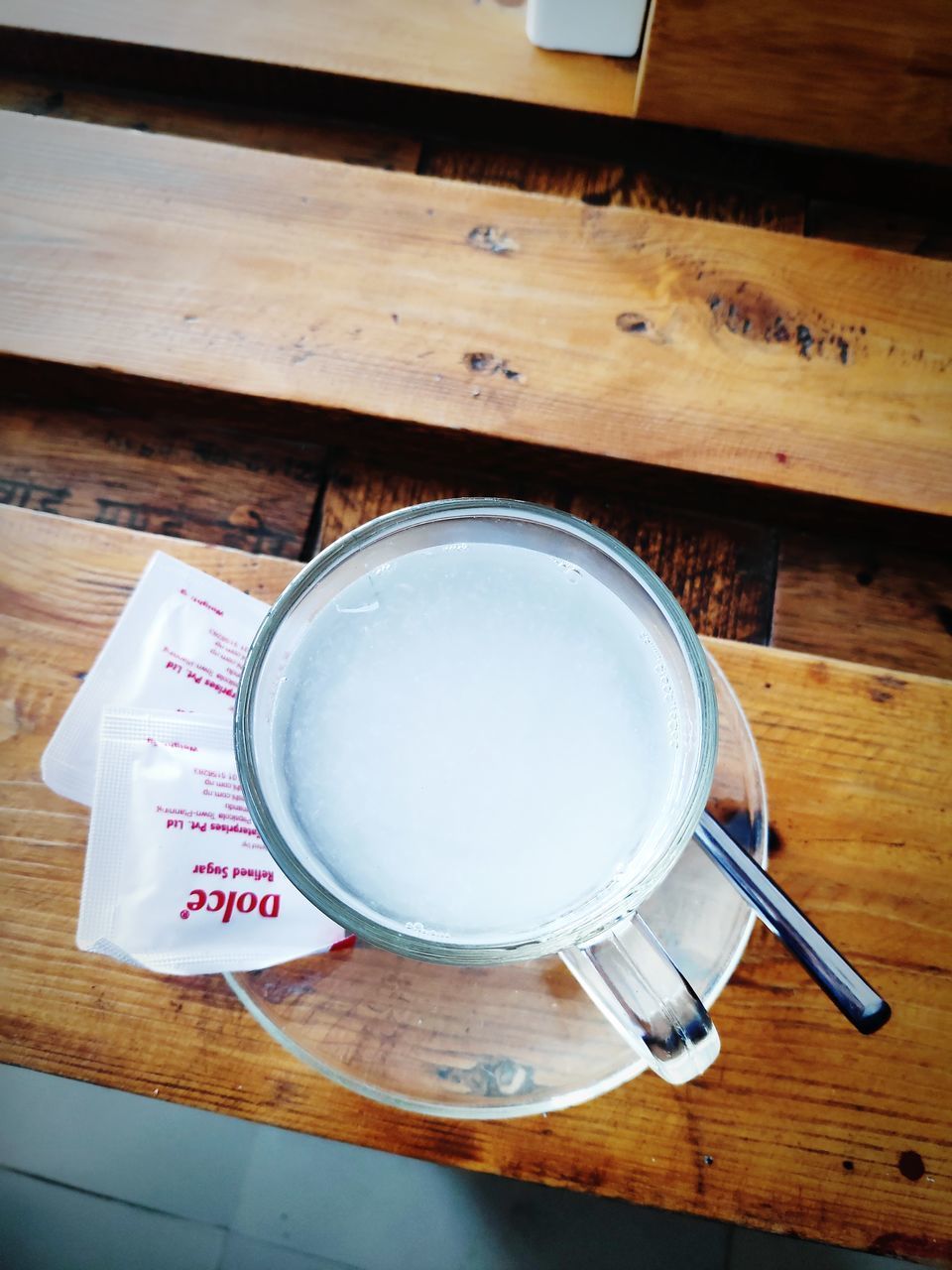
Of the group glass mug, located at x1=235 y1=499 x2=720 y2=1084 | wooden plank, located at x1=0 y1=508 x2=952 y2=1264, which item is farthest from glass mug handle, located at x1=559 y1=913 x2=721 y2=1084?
wooden plank, located at x1=0 y1=508 x2=952 y2=1264

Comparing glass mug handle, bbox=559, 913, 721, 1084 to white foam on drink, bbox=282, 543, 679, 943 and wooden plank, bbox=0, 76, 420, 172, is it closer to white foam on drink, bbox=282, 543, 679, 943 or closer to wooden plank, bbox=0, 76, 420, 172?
white foam on drink, bbox=282, 543, 679, 943

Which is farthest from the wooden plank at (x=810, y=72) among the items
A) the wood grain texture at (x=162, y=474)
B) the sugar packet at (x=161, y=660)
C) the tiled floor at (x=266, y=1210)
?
the tiled floor at (x=266, y=1210)

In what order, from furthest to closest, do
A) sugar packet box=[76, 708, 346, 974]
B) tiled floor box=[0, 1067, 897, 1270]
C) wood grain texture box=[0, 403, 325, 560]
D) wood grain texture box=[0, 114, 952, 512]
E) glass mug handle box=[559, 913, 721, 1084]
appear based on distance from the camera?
tiled floor box=[0, 1067, 897, 1270], wood grain texture box=[0, 403, 325, 560], wood grain texture box=[0, 114, 952, 512], sugar packet box=[76, 708, 346, 974], glass mug handle box=[559, 913, 721, 1084]

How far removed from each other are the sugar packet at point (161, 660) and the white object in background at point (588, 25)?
518mm

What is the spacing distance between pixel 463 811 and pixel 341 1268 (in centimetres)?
88

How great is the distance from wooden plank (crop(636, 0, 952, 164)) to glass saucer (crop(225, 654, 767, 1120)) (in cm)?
55

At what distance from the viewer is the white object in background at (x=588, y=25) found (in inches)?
28.9

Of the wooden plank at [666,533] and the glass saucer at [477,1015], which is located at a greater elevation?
the wooden plank at [666,533]

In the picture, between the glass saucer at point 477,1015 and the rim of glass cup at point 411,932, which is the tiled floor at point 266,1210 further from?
the rim of glass cup at point 411,932

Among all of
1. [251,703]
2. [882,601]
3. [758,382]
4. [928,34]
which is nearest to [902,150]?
[928,34]

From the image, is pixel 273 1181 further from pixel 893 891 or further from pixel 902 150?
pixel 902 150

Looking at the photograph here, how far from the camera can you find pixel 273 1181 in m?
1.13

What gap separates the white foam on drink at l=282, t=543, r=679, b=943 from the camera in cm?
50

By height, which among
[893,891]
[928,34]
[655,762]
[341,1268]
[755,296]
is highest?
[928,34]
